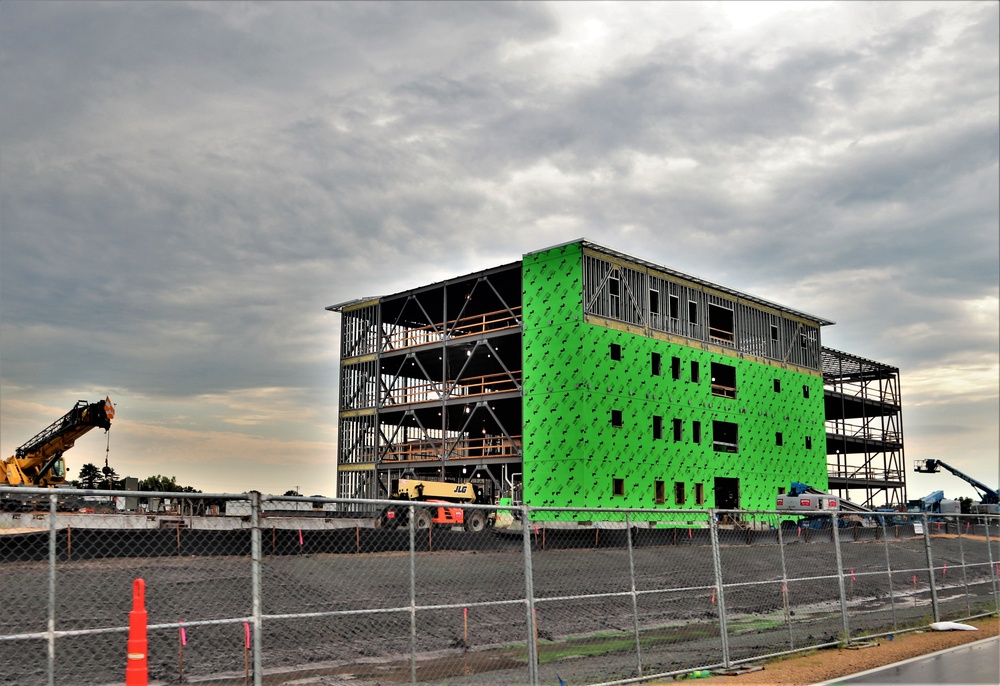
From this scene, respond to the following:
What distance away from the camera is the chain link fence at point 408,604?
13.1 meters

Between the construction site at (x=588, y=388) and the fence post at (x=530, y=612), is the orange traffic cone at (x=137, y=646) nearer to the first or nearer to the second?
the fence post at (x=530, y=612)

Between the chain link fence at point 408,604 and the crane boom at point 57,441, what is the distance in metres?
6.35

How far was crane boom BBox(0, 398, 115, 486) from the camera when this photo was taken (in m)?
39.4

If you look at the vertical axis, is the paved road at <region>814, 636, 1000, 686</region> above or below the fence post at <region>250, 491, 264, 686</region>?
below

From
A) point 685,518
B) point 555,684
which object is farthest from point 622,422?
point 555,684

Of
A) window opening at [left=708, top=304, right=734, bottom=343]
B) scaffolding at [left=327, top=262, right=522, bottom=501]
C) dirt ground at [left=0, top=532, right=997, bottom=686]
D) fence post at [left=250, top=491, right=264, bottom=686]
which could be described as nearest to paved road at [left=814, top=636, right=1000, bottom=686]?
dirt ground at [left=0, top=532, right=997, bottom=686]

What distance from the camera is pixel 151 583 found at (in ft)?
69.2

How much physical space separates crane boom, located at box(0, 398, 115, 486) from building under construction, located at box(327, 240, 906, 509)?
686 inches

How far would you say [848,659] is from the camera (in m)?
14.4

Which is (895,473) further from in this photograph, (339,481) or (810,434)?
(339,481)

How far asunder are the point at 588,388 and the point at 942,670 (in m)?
30.5

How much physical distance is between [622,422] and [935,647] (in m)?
29.4

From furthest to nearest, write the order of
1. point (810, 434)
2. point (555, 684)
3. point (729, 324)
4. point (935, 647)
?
point (810, 434) < point (729, 324) < point (935, 647) < point (555, 684)

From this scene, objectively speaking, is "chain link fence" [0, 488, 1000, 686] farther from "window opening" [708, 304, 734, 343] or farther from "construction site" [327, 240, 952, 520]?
"window opening" [708, 304, 734, 343]
